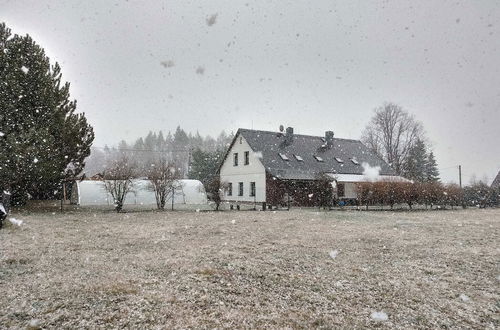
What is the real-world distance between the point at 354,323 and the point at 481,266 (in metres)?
4.74

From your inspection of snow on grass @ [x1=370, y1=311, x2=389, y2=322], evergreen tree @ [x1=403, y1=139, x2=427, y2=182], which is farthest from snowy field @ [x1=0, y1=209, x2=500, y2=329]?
evergreen tree @ [x1=403, y1=139, x2=427, y2=182]

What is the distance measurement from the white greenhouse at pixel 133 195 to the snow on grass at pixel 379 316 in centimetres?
2057

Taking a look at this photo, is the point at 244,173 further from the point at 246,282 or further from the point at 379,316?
the point at 379,316

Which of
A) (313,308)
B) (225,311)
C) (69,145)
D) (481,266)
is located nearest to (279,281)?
(313,308)

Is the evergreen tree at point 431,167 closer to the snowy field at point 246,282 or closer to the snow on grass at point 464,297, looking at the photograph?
the snowy field at point 246,282

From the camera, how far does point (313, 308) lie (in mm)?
4930

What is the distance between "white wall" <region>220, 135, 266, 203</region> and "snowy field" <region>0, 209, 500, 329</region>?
17.2 m

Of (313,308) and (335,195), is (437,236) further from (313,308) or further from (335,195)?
(335,195)

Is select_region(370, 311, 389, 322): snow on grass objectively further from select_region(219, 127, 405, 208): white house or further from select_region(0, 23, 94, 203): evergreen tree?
select_region(219, 127, 405, 208): white house

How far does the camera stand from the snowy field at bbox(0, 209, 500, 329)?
15.0ft

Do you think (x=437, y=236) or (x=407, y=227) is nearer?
(x=437, y=236)

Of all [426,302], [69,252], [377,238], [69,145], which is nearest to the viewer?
[426,302]

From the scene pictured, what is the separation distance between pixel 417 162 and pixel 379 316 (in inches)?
1934

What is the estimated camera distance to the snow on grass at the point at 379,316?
4.66 m
